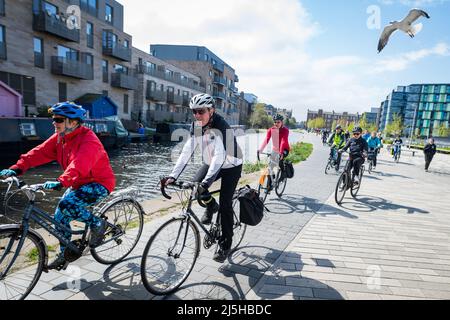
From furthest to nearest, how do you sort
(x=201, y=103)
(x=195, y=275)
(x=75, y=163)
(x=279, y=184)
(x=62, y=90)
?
(x=62, y=90)
(x=279, y=184)
(x=195, y=275)
(x=201, y=103)
(x=75, y=163)

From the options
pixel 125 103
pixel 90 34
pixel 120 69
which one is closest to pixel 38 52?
pixel 90 34

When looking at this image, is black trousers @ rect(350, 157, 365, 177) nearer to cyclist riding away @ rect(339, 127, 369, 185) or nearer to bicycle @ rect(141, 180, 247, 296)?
cyclist riding away @ rect(339, 127, 369, 185)

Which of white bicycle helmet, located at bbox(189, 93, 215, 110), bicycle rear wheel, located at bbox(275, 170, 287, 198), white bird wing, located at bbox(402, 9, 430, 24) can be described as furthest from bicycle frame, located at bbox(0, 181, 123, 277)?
white bird wing, located at bbox(402, 9, 430, 24)

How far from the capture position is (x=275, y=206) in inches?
278

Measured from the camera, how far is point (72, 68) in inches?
977

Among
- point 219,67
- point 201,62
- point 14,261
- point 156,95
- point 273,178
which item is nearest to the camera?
point 14,261

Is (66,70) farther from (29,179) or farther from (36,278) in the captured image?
(36,278)

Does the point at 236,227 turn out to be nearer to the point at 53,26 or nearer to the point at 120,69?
the point at 53,26

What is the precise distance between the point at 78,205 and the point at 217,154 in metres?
1.70

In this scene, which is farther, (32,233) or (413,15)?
(413,15)

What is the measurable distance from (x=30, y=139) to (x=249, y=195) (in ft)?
49.8

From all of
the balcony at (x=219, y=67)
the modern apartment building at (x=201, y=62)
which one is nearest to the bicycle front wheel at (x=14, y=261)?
the modern apartment building at (x=201, y=62)

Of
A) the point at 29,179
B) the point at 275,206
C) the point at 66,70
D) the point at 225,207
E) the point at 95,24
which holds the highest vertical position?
the point at 95,24
